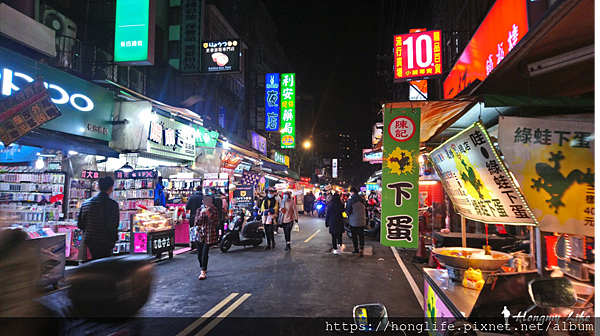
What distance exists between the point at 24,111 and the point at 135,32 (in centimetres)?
498

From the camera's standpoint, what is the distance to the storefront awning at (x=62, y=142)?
7.78 metres

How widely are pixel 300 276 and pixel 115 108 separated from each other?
29.7 feet

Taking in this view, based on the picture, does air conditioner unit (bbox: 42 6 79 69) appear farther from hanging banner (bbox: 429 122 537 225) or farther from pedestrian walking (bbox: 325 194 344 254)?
hanging banner (bbox: 429 122 537 225)

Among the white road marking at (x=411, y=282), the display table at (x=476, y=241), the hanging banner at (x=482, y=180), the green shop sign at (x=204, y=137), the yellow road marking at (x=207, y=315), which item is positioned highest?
the green shop sign at (x=204, y=137)

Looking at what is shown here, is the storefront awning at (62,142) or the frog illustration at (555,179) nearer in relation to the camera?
the frog illustration at (555,179)

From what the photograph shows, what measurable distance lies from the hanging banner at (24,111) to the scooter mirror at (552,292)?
9.24 metres

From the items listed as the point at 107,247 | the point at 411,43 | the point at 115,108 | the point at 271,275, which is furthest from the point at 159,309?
the point at 411,43

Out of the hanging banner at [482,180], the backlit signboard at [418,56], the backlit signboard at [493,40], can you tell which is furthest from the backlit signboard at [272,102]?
the hanging banner at [482,180]

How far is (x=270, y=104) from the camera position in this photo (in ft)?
84.3

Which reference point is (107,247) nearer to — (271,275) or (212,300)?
(212,300)

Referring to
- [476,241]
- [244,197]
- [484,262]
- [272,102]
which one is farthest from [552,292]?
[272,102]

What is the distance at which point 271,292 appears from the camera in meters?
6.37

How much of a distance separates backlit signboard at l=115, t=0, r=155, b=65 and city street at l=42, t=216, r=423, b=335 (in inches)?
274

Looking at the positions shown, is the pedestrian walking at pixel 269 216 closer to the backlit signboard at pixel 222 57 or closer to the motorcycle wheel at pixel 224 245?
the motorcycle wheel at pixel 224 245
